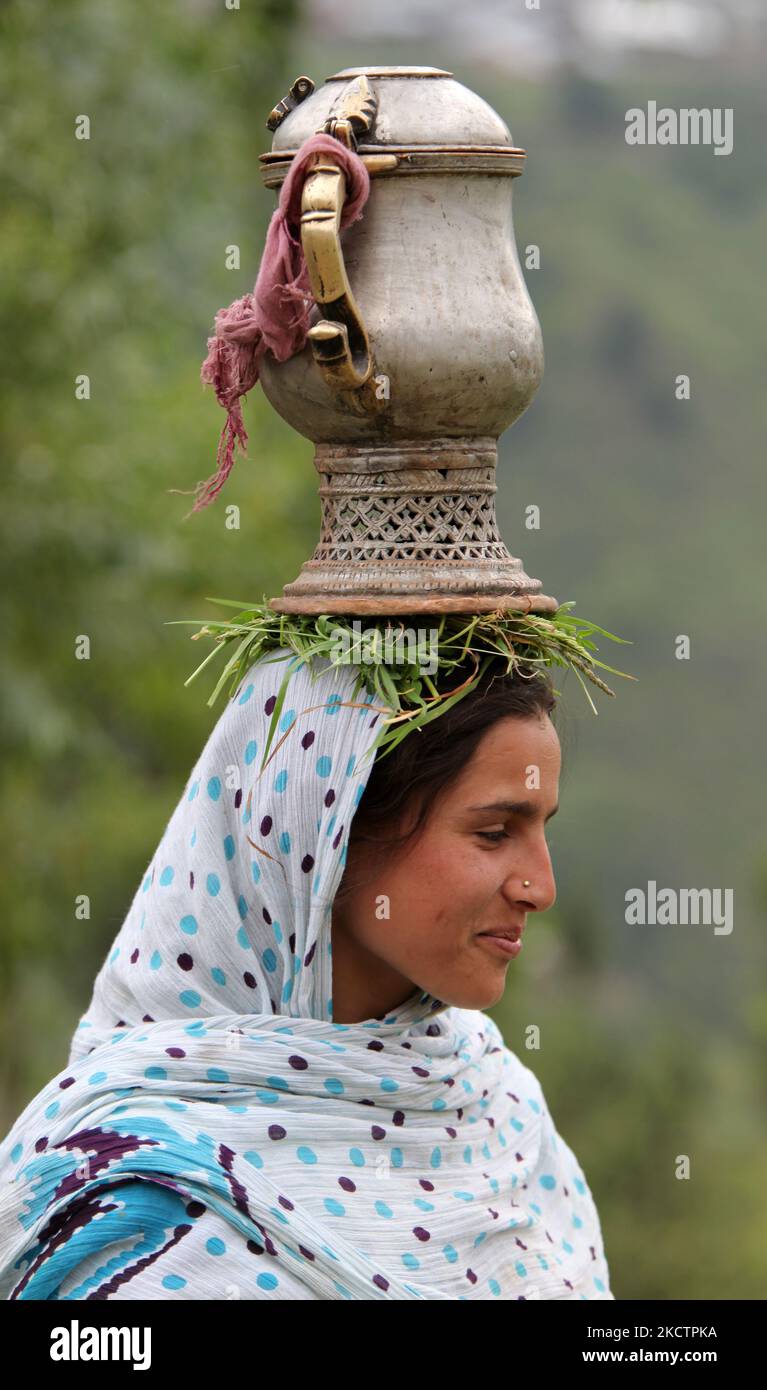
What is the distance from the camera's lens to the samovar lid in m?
2.95

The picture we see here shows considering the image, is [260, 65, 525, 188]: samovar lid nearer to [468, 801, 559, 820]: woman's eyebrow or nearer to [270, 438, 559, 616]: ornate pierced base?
[270, 438, 559, 616]: ornate pierced base

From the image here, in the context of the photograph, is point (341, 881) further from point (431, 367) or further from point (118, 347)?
point (118, 347)

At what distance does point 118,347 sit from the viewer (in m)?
10.0

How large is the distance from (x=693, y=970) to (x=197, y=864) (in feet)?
163

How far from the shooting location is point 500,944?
305 centimetres

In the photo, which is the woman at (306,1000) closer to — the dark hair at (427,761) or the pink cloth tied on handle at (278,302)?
the dark hair at (427,761)

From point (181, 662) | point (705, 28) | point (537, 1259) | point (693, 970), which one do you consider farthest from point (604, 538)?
point (537, 1259)

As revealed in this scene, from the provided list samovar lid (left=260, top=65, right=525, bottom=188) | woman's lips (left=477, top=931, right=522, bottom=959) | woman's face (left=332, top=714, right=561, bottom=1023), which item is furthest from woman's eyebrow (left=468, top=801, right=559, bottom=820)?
samovar lid (left=260, top=65, right=525, bottom=188)

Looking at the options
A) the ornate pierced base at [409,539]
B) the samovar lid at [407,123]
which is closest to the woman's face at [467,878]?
the ornate pierced base at [409,539]

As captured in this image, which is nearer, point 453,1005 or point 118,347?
point 453,1005

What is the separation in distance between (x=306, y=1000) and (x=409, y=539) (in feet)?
2.41

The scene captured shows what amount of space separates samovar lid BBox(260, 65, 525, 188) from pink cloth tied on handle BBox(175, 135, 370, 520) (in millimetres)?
51

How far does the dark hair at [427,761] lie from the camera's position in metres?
3.03

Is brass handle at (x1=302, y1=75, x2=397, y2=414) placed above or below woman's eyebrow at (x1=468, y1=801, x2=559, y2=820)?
above
